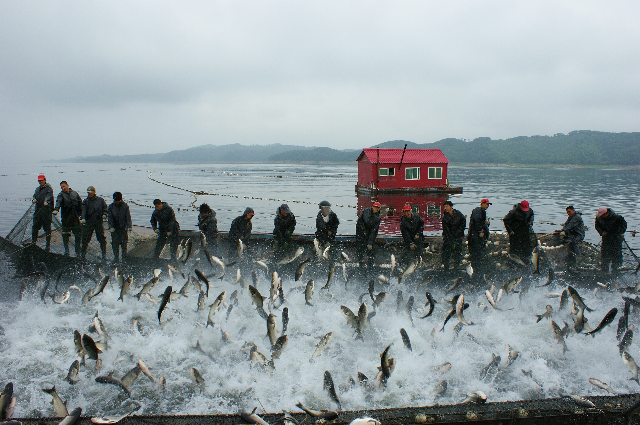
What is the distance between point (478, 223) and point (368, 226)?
2.85m

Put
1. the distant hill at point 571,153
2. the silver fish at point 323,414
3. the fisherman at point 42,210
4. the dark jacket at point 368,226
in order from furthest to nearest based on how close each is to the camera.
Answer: the distant hill at point 571,153, the fisherman at point 42,210, the dark jacket at point 368,226, the silver fish at point 323,414

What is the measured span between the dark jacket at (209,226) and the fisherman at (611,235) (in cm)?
1043

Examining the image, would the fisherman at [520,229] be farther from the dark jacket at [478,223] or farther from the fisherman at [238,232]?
the fisherman at [238,232]

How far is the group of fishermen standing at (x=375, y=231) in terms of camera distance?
33.3 feet

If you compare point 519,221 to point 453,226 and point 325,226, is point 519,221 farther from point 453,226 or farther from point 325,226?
point 325,226

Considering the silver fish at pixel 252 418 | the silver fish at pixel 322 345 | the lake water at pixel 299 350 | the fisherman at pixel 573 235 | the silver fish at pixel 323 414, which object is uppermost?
the fisherman at pixel 573 235

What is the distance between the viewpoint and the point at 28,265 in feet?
34.5

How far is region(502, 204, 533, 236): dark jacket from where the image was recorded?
10195 mm

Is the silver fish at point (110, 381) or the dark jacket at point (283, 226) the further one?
the dark jacket at point (283, 226)

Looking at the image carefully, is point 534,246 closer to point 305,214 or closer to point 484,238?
point 484,238

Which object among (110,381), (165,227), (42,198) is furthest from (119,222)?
(110,381)

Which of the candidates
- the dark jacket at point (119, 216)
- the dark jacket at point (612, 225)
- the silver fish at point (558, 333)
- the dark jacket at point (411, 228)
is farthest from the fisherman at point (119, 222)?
the dark jacket at point (612, 225)

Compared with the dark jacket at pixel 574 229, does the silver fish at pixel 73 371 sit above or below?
below

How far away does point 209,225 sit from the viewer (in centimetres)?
→ 1113
